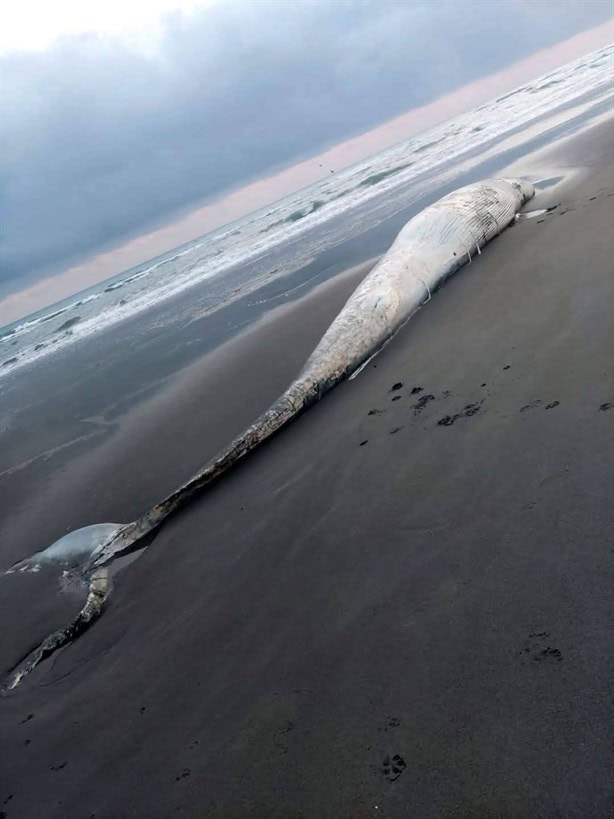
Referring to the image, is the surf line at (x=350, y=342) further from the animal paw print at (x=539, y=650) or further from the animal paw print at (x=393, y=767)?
the animal paw print at (x=539, y=650)

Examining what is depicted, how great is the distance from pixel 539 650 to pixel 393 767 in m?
0.80

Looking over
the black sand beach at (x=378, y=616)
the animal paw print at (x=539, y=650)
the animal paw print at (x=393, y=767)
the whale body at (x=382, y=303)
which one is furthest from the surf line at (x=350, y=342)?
the animal paw print at (x=539, y=650)

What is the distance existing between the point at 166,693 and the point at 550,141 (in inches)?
857

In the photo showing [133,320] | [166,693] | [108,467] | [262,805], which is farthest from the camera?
[133,320]

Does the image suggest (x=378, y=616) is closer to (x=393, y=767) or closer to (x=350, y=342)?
(x=393, y=767)

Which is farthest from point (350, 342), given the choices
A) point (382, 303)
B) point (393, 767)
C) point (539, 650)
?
point (393, 767)

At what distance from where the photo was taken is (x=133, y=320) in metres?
22.5

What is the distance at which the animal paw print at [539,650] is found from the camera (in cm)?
254

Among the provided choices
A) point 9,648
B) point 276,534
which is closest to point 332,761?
point 276,534

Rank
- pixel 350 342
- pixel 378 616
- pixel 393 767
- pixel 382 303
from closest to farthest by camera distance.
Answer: pixel 393 767
pixel 378 616
pixel 350 342
pixel 382 303

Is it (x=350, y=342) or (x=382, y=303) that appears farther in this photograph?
(x=382, y=303)

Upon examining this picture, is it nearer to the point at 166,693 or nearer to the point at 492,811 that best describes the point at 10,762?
the point at 166,693

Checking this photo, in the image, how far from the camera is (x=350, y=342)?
7.77 meters

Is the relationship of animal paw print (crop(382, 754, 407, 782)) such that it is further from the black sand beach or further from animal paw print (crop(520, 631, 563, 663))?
animal paw print (crop(520, 631, 563, 663))
